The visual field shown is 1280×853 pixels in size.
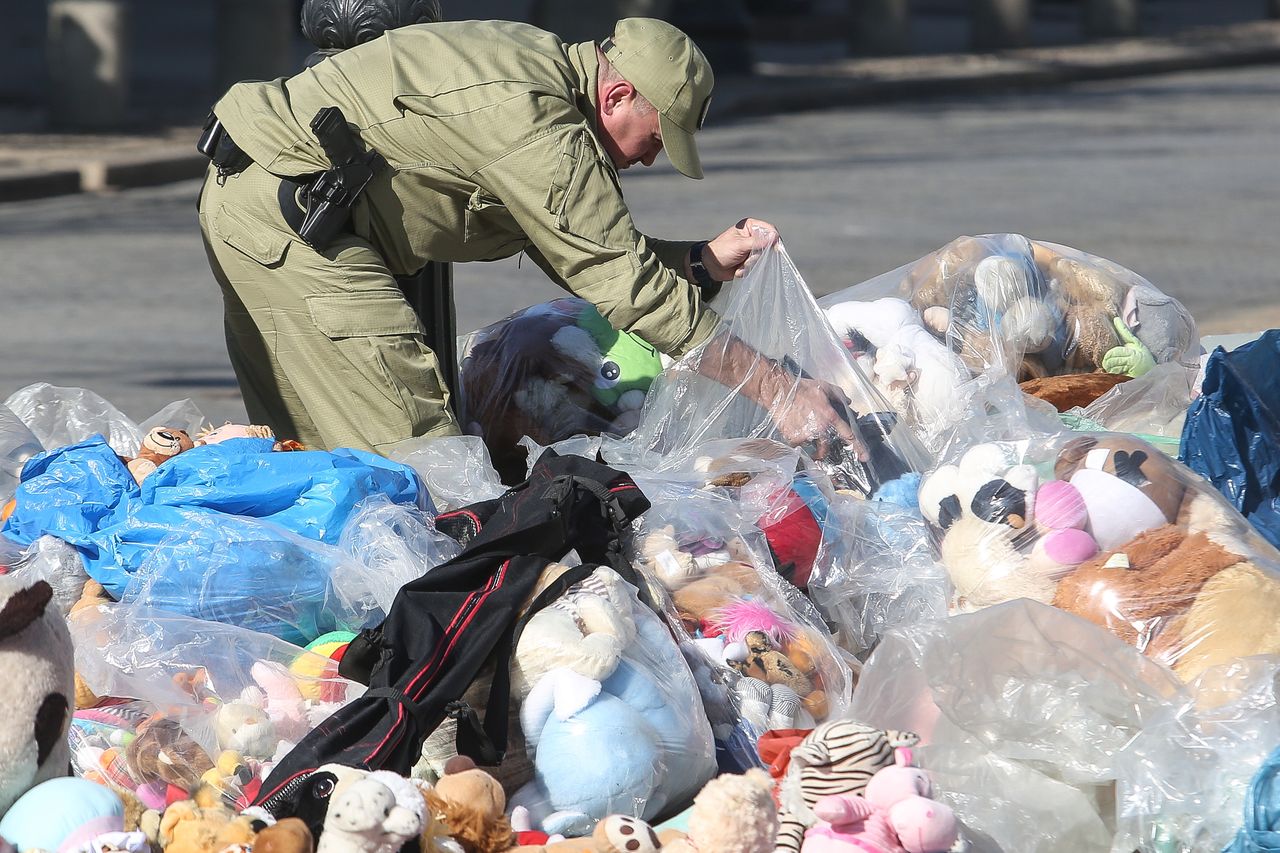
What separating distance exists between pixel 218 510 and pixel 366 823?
116cm

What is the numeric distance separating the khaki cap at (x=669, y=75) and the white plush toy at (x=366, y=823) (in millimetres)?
1685

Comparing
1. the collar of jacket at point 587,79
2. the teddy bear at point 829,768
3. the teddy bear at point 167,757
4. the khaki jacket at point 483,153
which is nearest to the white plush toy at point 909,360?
the khaki jacket at point 483,153

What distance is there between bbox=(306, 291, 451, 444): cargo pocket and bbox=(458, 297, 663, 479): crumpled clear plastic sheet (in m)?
0.40

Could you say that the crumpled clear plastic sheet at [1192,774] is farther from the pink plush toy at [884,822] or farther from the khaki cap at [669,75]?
the khaki cap at [669,75]

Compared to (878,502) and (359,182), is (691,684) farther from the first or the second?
(359,182)

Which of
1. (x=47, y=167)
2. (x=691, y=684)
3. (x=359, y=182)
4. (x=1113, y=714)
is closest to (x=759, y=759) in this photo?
(x=691, y=684)

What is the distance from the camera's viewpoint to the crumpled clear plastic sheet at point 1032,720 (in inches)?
94.7

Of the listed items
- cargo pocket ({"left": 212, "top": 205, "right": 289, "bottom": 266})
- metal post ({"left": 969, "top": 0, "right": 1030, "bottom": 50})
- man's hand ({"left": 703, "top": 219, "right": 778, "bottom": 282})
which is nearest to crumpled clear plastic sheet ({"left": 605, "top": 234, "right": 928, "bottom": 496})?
man's hand ({"left": 703, "top": 219, "right": 778, "bottom": 282})

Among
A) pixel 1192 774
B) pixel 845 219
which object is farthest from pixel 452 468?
pixel 845 219

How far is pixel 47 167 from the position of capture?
10.6 m

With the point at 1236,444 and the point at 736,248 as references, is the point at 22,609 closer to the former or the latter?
the point at 736,248

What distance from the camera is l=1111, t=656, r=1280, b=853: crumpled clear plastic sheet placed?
232 centimetres

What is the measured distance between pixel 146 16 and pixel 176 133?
8139 mm

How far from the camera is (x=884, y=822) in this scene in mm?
2221
